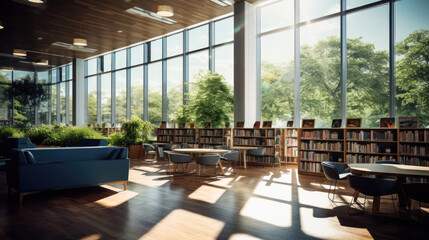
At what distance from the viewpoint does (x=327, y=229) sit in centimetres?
393

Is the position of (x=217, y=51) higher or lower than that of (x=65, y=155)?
higher

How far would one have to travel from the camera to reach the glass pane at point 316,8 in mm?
9993

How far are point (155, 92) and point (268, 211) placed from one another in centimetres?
1195

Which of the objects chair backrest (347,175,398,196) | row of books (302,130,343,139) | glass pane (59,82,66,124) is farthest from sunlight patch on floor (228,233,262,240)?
glass pane (59,82,66,124)

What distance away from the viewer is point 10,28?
44.1 ft

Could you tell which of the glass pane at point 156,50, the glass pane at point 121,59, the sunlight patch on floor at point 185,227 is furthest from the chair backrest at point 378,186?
the glass pane at point 121,59

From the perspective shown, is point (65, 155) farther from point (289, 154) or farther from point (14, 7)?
point (14, 7)

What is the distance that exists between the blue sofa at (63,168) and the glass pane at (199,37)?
321 inches

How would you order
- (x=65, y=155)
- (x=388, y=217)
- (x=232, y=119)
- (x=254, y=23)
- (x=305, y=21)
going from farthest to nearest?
(x=232, y=119)
(x=254, y=23)
(x=305, y=21)
(x=65, y=155)
(x=388, y=217)

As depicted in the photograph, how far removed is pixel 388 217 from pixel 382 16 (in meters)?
7.23

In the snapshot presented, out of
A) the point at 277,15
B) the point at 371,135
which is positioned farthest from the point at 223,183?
the point at 277,15

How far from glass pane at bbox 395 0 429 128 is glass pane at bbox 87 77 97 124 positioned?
17.0m

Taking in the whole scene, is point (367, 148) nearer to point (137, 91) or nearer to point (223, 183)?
point (223, 183)

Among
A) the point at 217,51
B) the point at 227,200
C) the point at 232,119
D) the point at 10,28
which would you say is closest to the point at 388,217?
the point at 227,200
